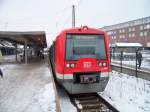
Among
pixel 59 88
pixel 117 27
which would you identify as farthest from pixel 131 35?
pixel 59 88

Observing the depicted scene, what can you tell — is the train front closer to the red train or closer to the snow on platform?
the red train

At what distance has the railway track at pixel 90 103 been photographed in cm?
707

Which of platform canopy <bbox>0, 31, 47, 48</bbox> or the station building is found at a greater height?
the station building

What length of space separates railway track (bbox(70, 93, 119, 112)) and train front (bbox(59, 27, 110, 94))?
13.5 inches

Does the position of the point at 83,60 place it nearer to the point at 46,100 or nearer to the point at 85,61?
the point at 85,61

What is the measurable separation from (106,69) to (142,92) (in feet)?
7.00

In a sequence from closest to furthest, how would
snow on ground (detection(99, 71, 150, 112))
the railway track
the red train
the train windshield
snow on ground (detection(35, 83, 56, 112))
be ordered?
snow on ground (detection(35, 83, 56, 112))
the railway track
snow on ground (detection(99, 71, 150, 112))
the red train
the train windshield

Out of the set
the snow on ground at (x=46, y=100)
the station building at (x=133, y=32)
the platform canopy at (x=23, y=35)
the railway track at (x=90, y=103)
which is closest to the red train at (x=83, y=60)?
the railway track at (x=90, y=103)

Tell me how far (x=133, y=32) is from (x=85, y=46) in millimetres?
70860

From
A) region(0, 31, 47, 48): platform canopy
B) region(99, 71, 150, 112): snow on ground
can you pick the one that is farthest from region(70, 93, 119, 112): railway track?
region(0, 31, 47, 48): platform canopy

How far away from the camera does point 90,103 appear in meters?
7.89

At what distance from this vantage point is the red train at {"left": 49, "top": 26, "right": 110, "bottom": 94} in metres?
8.36

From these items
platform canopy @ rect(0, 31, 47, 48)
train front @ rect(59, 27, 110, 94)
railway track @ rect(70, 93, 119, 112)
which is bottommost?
railway track @ rect(70, 93, 119, 112)

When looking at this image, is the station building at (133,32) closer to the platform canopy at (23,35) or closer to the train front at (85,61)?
the platform canopy at (23,35)
